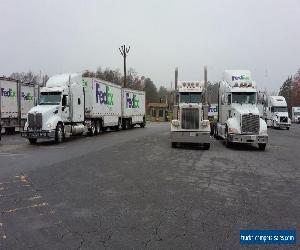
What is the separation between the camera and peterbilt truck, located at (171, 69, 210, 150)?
19.2m

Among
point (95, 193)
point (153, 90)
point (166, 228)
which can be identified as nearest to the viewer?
point (166, 228)

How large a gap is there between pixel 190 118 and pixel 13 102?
57.8ft

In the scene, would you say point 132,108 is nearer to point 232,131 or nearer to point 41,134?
point 41,134

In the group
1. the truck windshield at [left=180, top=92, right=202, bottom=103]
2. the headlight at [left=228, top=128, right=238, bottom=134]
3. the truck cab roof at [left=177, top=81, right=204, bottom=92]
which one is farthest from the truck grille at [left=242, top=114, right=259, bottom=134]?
the truck cab roof at [left=177, top=81, right=204, bottom=92]

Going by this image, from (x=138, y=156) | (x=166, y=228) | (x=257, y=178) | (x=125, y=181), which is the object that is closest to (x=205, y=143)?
(x=138, y=156)

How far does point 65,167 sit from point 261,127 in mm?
10952

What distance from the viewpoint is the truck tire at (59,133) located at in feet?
75.2

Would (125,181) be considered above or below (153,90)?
below

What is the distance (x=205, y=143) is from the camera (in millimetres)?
19406

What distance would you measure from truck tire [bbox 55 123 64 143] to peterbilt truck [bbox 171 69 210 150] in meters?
7.26

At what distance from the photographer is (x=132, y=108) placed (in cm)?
4388

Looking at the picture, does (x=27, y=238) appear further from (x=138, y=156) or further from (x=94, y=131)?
(x=94, y=131)

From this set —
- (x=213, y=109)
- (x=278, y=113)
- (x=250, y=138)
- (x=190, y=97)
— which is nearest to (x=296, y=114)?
(x=278, y=113)

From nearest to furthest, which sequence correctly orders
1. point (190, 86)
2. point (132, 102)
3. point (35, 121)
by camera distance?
point (190, 86) → point (35, 121) → point (132, 102)
